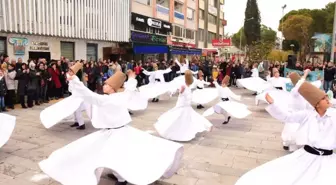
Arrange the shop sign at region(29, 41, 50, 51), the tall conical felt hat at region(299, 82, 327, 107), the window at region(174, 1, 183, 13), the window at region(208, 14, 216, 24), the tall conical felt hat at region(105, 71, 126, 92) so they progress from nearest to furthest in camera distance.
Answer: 1. the tall conical felt hat at region(299, 82, 327, 107)
2. the tall conical felt hat at region(105, 71, 126, 92)
3. the shop sign at region(29, 41, 50, 51)
4. the window at region(174, 1, 183, 13)
5. the window at region(208, 14, 216, 24)

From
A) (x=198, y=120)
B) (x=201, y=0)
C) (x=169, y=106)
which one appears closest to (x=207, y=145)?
(x=198, y=120)

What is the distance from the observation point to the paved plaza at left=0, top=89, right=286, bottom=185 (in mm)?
5250

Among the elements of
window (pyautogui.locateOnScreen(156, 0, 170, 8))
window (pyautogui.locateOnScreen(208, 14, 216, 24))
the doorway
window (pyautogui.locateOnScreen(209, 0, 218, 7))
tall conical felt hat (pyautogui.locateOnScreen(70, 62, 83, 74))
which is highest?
window (pyautogui.locateOnScreen(209, 0, 218, 7))

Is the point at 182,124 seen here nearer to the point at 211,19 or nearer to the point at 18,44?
the point at 18,44

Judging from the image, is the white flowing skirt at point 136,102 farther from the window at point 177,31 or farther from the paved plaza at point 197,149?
the window at point 177,31

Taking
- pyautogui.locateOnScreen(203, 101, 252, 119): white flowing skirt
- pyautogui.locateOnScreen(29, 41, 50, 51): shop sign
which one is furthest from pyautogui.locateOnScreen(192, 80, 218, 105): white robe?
pyautogui.locateOnScreen(29, 41, 50, 51): shop sign

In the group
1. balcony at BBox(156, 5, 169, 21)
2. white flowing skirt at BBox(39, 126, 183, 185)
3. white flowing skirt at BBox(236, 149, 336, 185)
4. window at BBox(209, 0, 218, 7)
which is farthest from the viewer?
window at BBox(209, 0, 218, 7)

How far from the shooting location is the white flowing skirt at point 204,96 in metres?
12.3

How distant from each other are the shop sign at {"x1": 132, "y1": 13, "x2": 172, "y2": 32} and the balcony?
2.98ft

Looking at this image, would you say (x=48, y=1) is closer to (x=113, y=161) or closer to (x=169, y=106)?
(x=169, y=106)

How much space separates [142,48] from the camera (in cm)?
2325

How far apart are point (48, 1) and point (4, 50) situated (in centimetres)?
380

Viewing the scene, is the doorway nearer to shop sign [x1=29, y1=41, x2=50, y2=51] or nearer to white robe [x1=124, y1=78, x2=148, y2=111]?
shop sign [x1=29, y1=41, x2=50, y2=51]

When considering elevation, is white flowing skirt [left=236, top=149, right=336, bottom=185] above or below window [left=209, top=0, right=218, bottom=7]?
below
